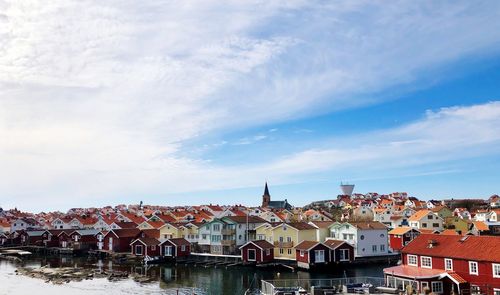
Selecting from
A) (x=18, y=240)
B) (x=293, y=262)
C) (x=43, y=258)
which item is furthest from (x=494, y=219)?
(x=18, y=240)

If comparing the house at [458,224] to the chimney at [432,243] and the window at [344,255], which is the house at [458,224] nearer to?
the window at [344,255]

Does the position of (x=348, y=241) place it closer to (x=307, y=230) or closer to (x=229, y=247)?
(x=307, y=230)

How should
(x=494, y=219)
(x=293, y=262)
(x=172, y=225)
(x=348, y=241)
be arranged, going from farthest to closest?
(x=494, y=219) → (x=172, y=225) → (x=348, y=241) → (x=293, y=262)

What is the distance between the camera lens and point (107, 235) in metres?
70.9

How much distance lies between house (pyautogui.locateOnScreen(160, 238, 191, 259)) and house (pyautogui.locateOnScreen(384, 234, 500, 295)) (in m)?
33.4

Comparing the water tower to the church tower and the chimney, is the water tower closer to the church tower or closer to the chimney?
the church tower

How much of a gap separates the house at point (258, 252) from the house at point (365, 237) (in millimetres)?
9145

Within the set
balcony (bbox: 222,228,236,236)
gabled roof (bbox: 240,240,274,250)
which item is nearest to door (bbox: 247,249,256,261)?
gabled roof (bbox: 240,240,274,250)

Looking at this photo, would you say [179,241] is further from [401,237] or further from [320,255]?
[401,237]

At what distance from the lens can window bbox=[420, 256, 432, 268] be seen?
107 feet

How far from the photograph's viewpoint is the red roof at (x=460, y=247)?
95.7ft

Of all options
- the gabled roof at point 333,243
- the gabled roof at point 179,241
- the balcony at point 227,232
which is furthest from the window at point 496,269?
the gabled roof at point 179,241

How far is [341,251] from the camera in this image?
53.2 m

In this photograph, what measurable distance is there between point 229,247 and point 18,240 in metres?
44.3
